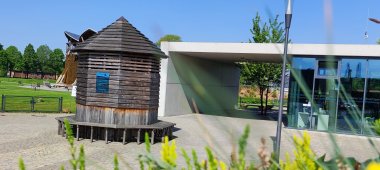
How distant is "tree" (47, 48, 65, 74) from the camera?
9156 centimetres

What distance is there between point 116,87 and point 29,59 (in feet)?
271

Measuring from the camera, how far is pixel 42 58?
93375 millimetres

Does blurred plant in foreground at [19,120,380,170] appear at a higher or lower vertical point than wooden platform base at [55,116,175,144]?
higher

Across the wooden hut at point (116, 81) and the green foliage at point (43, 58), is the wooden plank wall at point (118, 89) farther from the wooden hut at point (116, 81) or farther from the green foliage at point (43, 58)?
the green foliage at point (43, 58)

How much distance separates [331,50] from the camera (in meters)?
0.74

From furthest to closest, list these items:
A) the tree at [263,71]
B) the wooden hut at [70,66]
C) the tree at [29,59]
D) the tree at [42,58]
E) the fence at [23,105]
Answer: the tree at [42,58]
the tree at [29,59]
the wooden hut at [70,66]
the tree at [263,71]
the fence at [23,105]

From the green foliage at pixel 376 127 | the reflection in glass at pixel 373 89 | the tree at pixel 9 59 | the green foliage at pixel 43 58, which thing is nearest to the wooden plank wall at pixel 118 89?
the reflection in glass at pixel 373 89

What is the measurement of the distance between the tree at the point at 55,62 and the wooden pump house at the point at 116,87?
271 ft

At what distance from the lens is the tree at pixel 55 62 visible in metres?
91.6

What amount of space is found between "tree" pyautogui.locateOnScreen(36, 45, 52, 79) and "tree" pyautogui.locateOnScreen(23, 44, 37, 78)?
4.32 feet

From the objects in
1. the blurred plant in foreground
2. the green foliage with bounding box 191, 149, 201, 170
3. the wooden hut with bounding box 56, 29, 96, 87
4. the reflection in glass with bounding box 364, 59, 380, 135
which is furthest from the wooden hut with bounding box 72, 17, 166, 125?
the wooden hut with bounding box 56, 29, 96, 87

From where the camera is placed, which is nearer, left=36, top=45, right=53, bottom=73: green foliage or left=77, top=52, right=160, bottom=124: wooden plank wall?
left=77, top=52, right=160, bottom=124: wooden plank wall

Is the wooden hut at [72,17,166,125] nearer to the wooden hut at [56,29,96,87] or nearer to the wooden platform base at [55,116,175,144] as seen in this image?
the wooden platform base at [55,116,175,144]

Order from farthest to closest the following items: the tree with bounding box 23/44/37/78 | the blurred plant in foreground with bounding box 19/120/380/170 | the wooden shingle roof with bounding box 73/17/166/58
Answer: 1. the tree with bounding box 23/44/37/78
2. the wooden shingle roof with bounding box 73/17/166/58
3. the blurred plant in foreground with bounding box 19/120/380/170
